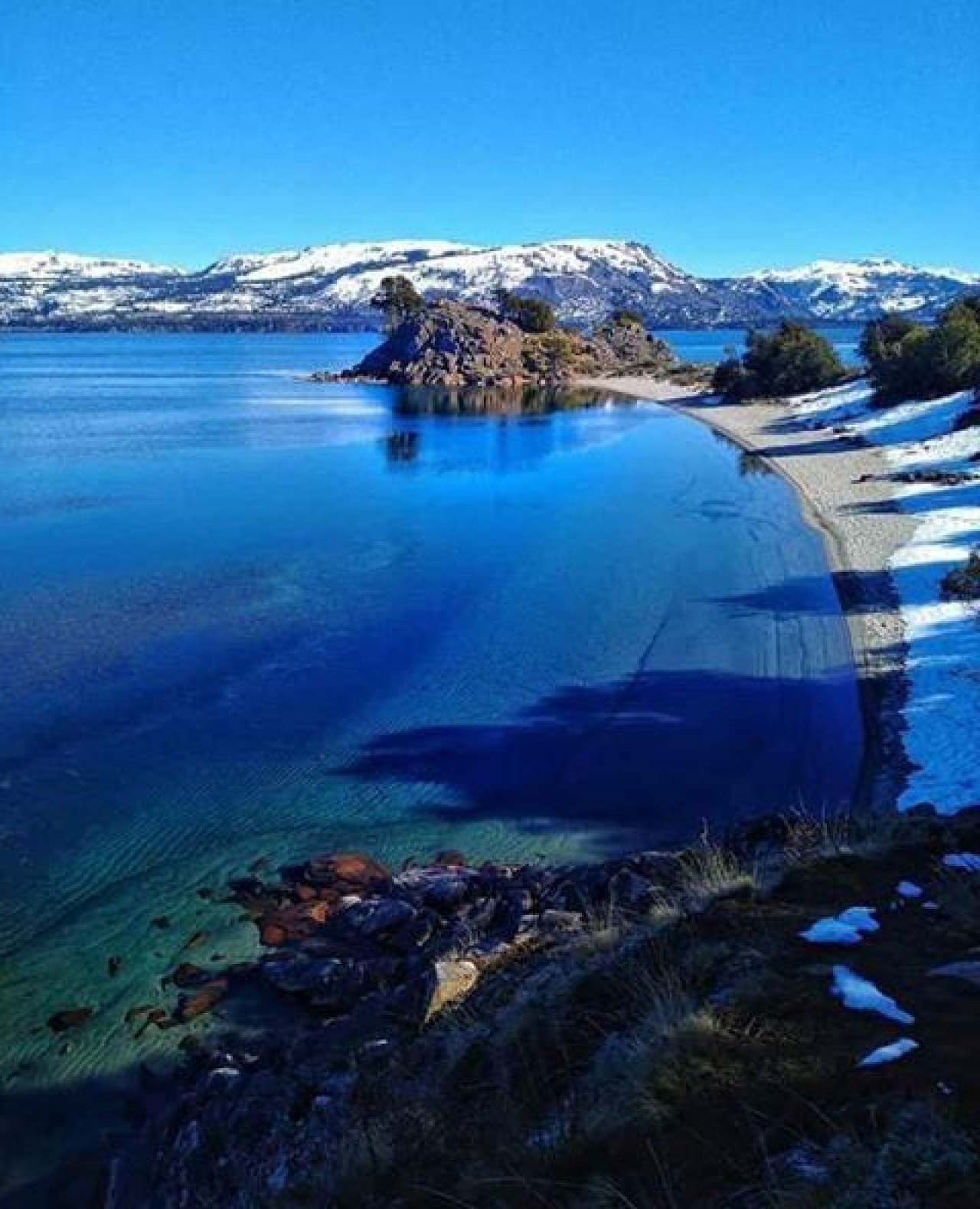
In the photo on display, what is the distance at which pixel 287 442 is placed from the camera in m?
68.9

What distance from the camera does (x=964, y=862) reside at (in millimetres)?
9367

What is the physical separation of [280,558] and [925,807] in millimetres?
24920

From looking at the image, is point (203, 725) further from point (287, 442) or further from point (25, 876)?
point (287, 442)

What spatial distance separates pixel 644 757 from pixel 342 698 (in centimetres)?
688

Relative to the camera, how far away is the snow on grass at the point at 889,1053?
5.48 metres

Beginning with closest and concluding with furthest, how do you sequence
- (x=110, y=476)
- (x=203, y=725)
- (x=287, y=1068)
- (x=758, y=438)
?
(x=287, y=1068)
(x=203, y=725)
(x=110, y=476)
(x=758, y=438)

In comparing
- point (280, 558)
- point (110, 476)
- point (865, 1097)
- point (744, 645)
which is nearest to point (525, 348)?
point (110, 476)

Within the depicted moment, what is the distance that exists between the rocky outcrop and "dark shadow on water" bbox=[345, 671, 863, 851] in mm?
115456

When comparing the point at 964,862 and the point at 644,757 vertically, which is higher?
the point at 964,862

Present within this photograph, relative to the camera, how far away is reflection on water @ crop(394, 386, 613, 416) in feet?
328

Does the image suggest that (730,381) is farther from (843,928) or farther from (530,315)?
(843,928)

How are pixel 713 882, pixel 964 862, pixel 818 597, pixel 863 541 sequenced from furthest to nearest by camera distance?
1. pixel 863 541
2. pixel 818 597
3. pixel 713 882
4. pixel 964 862

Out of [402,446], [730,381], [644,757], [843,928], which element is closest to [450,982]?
[843,928]

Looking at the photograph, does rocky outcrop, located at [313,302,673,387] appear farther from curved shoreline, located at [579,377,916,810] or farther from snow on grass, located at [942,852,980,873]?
snow on grass, located at [942,852,980,873]
